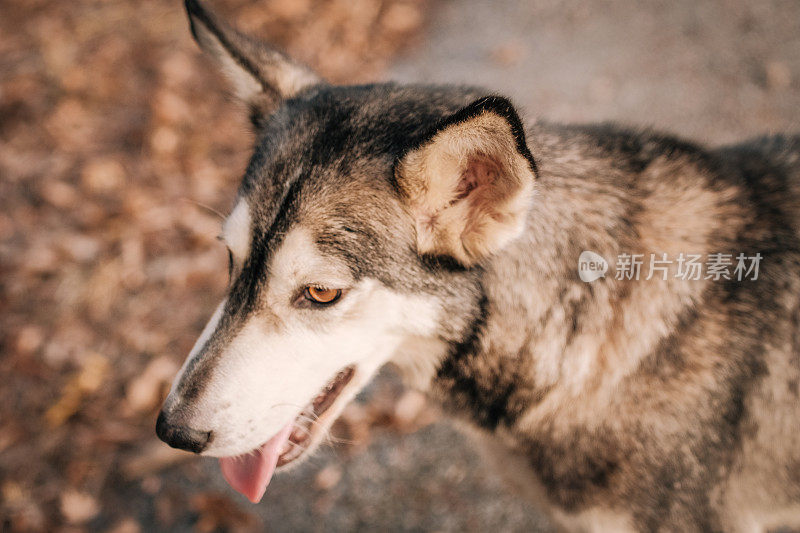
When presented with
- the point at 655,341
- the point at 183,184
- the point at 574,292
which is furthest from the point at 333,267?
the point at 183,184

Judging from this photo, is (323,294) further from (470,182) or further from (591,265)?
(591,265)

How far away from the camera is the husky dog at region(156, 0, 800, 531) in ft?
6.29

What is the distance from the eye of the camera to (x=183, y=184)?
507 centimetres

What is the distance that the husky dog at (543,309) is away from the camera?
1.92 meters

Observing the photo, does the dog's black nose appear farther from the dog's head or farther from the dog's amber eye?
the dog's amber eye

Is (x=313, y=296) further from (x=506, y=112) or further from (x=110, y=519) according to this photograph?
(x=110, y=519)

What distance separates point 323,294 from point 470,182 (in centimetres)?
70

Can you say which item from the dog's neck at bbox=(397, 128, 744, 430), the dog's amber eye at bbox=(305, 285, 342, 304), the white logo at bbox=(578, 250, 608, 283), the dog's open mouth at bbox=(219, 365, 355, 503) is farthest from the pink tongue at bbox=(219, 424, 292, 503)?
the white logo at bbox=(578, 250, 608, 283)

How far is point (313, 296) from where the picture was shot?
1.96m

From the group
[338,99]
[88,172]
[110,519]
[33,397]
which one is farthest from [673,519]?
[88,172]

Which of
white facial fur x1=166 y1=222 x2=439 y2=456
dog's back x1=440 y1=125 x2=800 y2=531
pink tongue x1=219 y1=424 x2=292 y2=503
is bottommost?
pink tongue x1=219 y1=424 x2=292 y2=503

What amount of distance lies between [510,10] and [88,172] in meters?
5.39

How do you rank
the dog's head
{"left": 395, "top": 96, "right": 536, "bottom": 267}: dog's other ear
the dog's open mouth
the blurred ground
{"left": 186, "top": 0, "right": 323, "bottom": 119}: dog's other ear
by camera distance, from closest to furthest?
1. {"left": 395, "top": 96, "right": 536, "bottom": 267}: dog's other ear
2. the dog's head
3. the dog's open mouth
4. {"left": 186, "top": 0, "right": 323, "bottom": 119}: dog's other ear
5. the blurred ground

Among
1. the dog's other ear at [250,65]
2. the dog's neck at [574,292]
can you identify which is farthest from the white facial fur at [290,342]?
the dog's other ear at [250,65]
